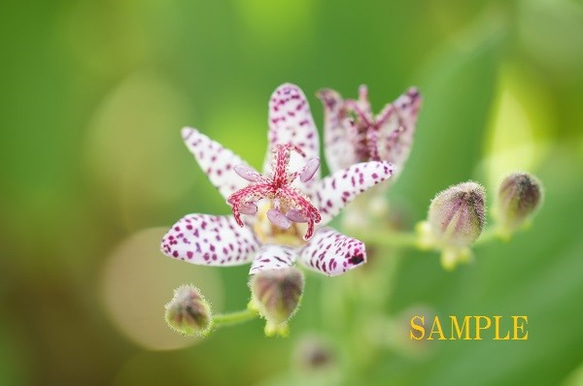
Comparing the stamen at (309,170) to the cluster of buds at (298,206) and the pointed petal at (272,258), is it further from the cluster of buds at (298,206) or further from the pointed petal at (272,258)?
the pointed petal at (272,258)

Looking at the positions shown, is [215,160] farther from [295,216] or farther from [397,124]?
[397,124]

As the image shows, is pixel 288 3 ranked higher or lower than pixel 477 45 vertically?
higher

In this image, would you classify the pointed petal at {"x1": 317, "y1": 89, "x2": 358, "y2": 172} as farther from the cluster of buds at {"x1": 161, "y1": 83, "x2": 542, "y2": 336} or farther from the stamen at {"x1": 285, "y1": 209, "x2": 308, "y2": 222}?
the stamen at {"x1": 285, "y1": 209, "x2": 308, "y2": 222}

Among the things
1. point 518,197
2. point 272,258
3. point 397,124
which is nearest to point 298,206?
point 272,258

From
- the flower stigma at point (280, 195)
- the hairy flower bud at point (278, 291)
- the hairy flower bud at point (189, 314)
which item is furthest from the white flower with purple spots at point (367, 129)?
the hairy flower bud at point (189, 314)

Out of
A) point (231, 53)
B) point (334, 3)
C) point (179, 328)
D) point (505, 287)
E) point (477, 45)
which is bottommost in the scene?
point (179, 328)

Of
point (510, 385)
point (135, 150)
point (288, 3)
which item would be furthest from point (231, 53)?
point (510, 385)

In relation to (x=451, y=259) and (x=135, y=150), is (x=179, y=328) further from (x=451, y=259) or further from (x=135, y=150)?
(x=135, y=150)

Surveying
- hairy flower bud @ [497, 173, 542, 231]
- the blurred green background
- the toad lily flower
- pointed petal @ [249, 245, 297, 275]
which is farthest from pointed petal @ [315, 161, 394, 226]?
the blurred green background
